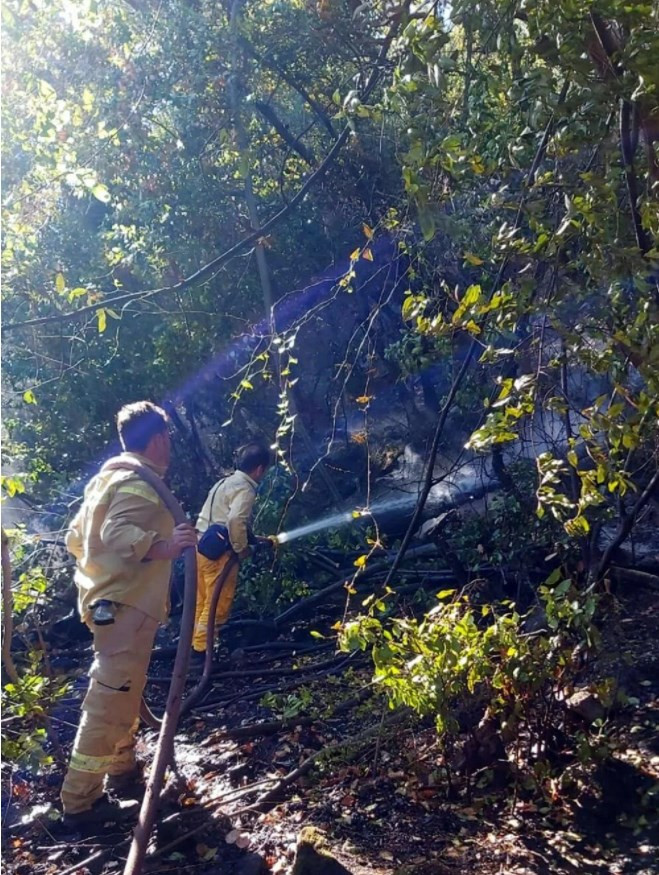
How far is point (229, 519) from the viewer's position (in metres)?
5.85

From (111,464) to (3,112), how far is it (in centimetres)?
384

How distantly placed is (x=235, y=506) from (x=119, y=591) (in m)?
1.84

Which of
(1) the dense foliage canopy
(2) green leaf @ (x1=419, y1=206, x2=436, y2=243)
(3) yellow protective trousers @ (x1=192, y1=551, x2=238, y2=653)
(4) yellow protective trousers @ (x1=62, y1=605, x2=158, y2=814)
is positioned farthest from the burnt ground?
(2) green leaf @ (x1=419, y1=206, x2=436, y2=243)

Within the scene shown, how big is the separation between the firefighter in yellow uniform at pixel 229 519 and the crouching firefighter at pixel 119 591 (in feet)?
5.22

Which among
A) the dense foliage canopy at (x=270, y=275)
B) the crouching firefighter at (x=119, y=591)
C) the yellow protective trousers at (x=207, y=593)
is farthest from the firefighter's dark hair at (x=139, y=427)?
the yellow protective trousers at (x=207, y=593)

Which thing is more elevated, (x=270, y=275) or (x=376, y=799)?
(x=270, y=275)

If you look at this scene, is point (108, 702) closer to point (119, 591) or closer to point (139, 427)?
point (119, 591)

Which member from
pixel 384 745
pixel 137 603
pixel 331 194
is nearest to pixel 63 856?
pixel 137 603

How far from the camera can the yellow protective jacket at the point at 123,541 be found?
399 centimetres

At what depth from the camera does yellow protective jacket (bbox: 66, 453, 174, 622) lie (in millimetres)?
3994

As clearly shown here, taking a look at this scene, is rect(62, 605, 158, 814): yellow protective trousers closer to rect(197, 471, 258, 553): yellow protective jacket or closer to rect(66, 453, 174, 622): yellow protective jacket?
rect(66, 453, 174, 622): yellow protective jacket

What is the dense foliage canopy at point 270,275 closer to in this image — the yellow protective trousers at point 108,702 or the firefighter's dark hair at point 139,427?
the firefighter's dark hair at point 139,427

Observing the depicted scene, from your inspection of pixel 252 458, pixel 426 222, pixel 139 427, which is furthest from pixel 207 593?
pixel 426 222

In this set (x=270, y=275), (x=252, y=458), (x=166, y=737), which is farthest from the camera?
(x=270, y=275)
